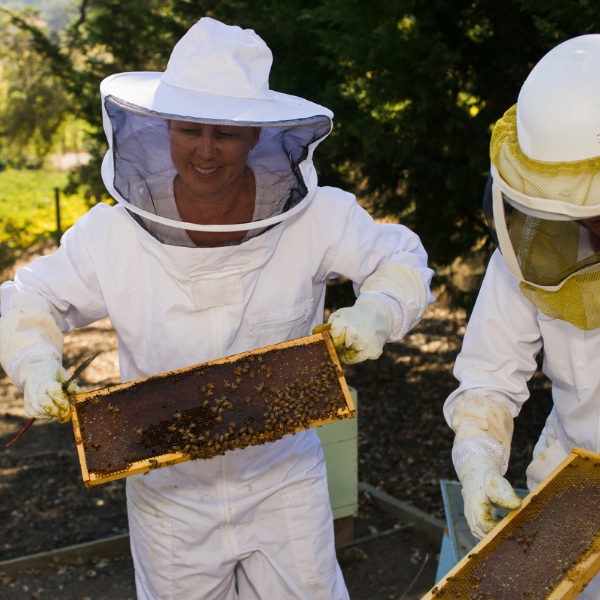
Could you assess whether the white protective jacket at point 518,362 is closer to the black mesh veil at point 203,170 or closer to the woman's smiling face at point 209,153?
the black mesh veil at point 203,170

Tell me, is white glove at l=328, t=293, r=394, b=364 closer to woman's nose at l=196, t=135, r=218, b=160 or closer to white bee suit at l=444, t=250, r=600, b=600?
A: white bee suit at l=444, t=250, r=600, b=600

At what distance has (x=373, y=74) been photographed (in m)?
5.16

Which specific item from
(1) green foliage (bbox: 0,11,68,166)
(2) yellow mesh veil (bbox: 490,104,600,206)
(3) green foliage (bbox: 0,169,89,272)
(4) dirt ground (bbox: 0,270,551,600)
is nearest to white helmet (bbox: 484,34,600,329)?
(2) yellow mesh veil (bbox: 490,104,600,206)

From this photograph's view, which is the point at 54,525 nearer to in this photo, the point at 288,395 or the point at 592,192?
the point at 288,395

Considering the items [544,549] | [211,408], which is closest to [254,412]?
[211,408]

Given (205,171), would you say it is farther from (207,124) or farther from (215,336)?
(215,336)

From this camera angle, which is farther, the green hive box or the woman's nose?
the green hive box

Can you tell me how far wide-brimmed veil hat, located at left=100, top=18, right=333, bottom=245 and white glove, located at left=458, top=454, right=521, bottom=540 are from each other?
44.7 inches

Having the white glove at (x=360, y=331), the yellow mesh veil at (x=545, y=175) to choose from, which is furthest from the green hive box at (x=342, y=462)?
the yellow mesh veil at (x=545, y=175)

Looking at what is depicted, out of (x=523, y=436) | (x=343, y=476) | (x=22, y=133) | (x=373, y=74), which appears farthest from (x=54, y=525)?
(x=22, y=133)

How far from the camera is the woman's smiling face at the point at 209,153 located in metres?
2.37

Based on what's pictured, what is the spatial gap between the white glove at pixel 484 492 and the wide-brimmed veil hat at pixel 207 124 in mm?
1135

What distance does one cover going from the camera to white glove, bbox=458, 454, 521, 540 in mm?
2010

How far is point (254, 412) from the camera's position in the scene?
92.7 inches
